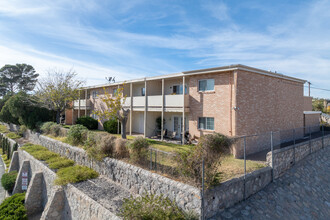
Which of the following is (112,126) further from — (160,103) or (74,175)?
(74,175)

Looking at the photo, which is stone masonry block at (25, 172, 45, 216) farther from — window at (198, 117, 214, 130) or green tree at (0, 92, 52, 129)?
green tree at (0, 92, 52, 129)

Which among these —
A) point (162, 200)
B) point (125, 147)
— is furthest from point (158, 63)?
point (162, 200)

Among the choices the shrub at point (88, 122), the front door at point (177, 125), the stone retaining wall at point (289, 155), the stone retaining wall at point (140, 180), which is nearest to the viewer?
the stone retaining wall at point (140, 180)

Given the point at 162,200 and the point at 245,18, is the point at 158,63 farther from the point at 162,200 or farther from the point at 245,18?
the point at 162,200

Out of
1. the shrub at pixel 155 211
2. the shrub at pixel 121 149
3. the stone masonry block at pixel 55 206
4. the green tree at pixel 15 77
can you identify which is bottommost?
the stone masonry block at pixel 55 206

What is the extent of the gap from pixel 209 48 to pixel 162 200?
13.4 m

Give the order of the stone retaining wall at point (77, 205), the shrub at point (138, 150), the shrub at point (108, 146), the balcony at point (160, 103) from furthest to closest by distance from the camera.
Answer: the balcony at point (160, 103) → the shrub at point (108, 146) → the shrub at point (138, 150) → the stone retaining wall at point (77, 205)

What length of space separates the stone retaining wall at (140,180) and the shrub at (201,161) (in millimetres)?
483

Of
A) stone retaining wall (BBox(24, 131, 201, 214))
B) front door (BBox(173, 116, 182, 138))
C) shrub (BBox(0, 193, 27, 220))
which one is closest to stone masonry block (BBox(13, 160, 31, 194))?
shrub (BBox(0, 193, 27, 220))

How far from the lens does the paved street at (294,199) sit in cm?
717

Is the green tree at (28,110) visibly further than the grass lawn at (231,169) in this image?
Yes

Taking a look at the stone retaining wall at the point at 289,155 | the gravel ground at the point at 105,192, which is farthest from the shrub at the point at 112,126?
the stone retaining wall at the point at 289,155

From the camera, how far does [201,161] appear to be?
659cm

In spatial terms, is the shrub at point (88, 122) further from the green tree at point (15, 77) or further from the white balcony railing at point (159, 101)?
the green tree at point (15, 77)
